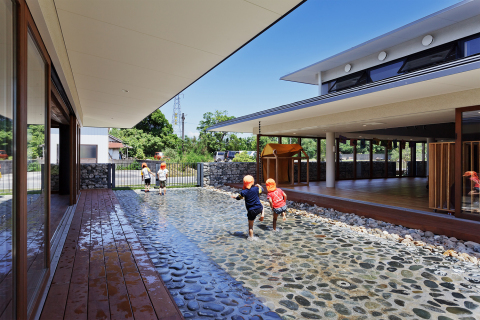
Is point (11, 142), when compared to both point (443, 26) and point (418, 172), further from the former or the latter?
point (418, 172)

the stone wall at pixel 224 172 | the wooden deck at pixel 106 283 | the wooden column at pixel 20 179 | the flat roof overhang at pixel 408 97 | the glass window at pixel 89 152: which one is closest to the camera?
the wooden column at pixel 20 179

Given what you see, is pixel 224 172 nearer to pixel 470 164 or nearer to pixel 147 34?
pixel 470 164

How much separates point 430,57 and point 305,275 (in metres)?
11.6

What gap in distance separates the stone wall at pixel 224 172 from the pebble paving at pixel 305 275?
9.33 meters

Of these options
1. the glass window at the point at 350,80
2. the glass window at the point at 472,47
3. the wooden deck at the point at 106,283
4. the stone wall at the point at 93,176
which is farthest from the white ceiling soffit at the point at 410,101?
the stone wall at the point at 93,176

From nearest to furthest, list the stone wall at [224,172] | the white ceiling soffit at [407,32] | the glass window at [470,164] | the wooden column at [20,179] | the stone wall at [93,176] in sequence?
1. the wooden column at [20,179]
2. the glass window at [470,164]
3. the white ceiling soffit at [407,32]
4. the stone wall at [93,176]
5. the stone wall at [224,172]

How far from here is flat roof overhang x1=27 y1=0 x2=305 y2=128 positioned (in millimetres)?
3201

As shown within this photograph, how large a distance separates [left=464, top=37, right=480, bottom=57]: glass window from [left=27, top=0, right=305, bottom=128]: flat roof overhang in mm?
10595


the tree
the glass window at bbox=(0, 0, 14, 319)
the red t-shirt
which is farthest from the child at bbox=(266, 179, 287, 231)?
the tree

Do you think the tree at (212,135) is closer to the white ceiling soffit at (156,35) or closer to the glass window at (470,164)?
the white ceiling soffit at (156,35)

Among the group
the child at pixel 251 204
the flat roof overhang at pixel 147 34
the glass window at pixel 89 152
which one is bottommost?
the child at pixel 251 204

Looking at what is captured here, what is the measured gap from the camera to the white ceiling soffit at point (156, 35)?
10.6ft

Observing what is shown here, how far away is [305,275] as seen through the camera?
414cm

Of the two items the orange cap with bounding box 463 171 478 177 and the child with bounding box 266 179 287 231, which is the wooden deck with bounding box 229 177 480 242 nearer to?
the orange cap with bounding box 463 171 478 177
